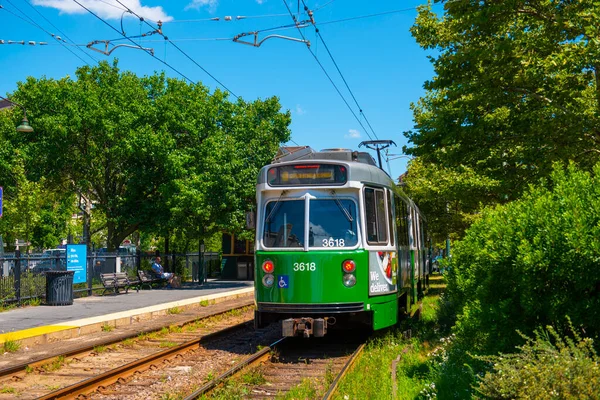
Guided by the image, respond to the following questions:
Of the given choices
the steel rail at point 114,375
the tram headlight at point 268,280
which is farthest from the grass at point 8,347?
the tram headlight at point 268,280

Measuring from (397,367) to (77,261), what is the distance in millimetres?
13973

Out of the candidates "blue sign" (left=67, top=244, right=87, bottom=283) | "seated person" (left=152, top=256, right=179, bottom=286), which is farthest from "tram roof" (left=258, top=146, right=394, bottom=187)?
"seated person" (left=152, top=256, right=179, bottom=286)

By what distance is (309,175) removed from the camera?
10484mm

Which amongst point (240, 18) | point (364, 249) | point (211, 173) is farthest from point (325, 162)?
point (211, 173)

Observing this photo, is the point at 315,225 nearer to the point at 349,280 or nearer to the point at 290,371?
the point at 349,280

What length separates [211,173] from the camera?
94.4ft

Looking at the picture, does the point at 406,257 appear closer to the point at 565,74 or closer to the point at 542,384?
the point at 565,74

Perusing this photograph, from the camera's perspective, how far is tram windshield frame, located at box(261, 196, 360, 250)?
1023 cm

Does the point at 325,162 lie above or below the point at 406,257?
above

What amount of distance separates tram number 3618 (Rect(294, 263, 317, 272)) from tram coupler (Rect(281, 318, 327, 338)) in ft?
2.54

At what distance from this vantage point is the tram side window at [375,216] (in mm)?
10477

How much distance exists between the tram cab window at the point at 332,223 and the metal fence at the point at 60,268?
32.9 ft

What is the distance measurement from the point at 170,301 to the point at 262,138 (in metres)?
13.9

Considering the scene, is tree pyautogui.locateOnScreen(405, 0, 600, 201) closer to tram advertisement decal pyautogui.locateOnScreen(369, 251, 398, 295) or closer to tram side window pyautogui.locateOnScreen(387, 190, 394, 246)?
tram side window pyautogui.locateOnScreen(387, 190, 394, 246)
